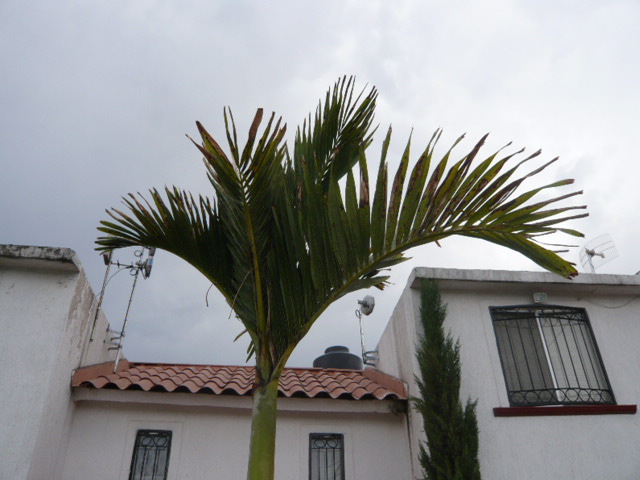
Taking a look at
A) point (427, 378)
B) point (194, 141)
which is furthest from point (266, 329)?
point (427, 378)

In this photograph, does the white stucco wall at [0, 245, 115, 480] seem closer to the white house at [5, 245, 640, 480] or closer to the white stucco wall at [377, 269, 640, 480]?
the white house at [5, 245, 640, 480]

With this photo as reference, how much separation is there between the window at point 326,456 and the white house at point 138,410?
0.01 metres

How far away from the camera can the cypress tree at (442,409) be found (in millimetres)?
5285

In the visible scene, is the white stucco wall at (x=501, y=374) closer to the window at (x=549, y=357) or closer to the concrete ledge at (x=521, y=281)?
the concrete ledge at (x=521, y=281)

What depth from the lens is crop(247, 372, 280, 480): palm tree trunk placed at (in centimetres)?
333

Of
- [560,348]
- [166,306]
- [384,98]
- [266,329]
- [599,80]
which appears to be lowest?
[266,329]

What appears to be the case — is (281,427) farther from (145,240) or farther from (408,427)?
(145,240)

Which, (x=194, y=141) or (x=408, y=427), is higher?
(x=194, y=141)

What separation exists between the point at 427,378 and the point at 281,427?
211 centimetres

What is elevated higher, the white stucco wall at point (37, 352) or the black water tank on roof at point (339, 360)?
the black water tank on roof at point (339, 360)

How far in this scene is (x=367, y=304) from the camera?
9016 millimetres

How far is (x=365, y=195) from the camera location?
3311 mm

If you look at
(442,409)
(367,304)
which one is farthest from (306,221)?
(367,304)

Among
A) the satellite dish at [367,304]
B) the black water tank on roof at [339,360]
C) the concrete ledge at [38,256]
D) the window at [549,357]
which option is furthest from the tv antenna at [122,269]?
the window at [549,357]
